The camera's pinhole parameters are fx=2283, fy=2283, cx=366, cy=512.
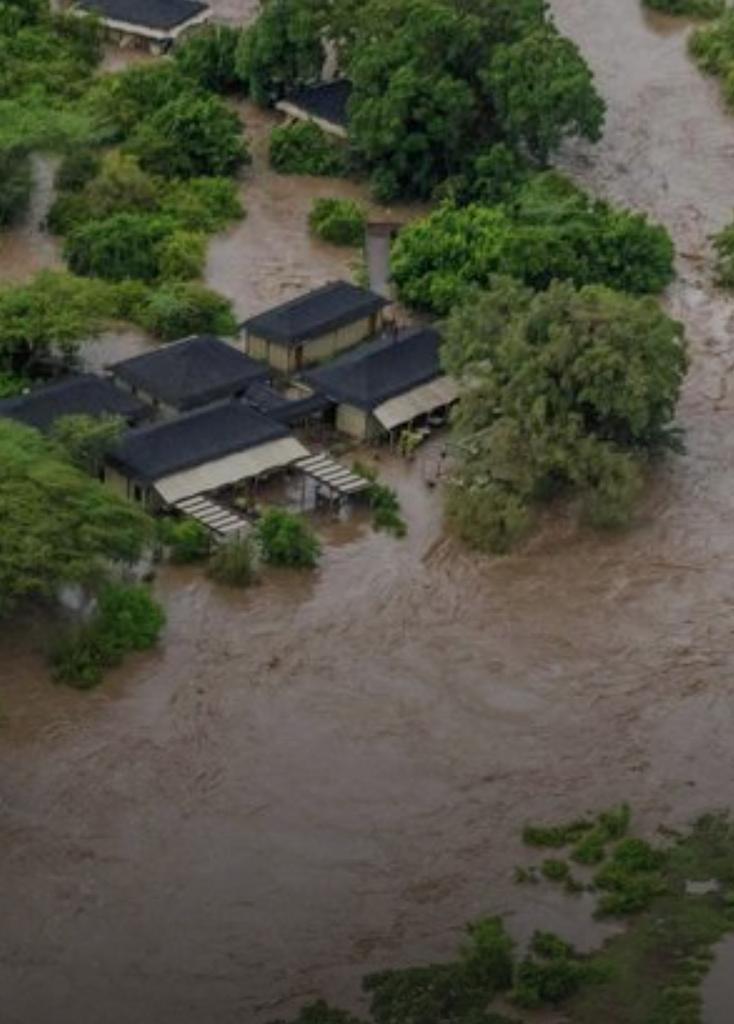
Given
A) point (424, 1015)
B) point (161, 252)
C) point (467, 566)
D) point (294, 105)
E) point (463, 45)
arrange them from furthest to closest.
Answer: point (294, 105)
point (463, 45)
point (161, 252)
point (467, 566)
point (424, 1015)

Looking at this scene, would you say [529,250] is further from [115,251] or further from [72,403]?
[72,403]

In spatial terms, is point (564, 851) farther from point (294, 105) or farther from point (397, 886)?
point (294, 105)

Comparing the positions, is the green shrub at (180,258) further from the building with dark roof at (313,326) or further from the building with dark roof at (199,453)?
the building with dark roof at (199,453)

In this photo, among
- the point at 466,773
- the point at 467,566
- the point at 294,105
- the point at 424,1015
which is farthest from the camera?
the point at 294,105

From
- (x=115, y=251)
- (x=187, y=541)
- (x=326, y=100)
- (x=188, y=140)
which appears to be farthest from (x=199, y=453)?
(x=326, y=100)

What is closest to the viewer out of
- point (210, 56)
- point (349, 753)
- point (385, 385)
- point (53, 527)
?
point (349, 753)

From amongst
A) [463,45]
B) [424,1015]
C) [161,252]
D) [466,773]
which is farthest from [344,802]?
[463,45]

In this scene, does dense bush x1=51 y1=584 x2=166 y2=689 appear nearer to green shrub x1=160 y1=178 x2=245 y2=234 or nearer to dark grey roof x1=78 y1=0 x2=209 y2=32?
green shrub x1=160 y1=178 x2=245 y2=234
